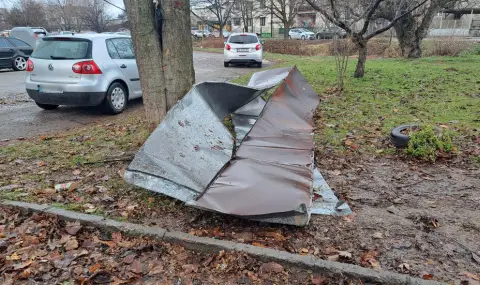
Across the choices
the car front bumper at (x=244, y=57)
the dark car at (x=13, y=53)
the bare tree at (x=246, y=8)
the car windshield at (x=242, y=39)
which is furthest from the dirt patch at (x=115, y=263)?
the bare tree at (x=246, y=8)

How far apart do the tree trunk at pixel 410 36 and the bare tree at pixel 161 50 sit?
55.6 feet

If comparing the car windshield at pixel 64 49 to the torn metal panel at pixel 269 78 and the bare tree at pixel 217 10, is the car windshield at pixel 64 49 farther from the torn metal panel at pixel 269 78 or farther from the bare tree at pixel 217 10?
the torn metal panel at pixel 269 78

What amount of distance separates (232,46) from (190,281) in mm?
15040

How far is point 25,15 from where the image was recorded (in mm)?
49969

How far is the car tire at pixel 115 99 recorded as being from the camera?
7.59 metres

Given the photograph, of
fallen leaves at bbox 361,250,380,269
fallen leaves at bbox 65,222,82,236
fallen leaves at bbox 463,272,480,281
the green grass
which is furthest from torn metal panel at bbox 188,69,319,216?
fallen leaves at bbox 463,272,480,281

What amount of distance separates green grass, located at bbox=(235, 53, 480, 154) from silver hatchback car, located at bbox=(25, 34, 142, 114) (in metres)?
4.44

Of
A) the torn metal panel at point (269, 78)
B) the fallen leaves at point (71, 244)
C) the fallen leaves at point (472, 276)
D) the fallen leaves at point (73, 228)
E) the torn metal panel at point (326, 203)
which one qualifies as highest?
the torn metal panel at point (269, 78)

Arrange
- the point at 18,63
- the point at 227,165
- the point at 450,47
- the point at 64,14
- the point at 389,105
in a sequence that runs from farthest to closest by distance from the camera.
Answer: the point at 64,14 → the point at 450,47 → the point at 18,63 → the point at 389,105 → the point at 227,165

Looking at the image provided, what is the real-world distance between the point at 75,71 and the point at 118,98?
1110 mm

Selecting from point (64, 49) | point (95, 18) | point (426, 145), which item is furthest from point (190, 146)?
point (95, 18)

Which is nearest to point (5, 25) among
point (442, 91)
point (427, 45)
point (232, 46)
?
point (232, 46)

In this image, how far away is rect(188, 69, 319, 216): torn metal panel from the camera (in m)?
3.04

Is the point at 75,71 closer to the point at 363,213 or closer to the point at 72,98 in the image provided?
the point at 72,98
